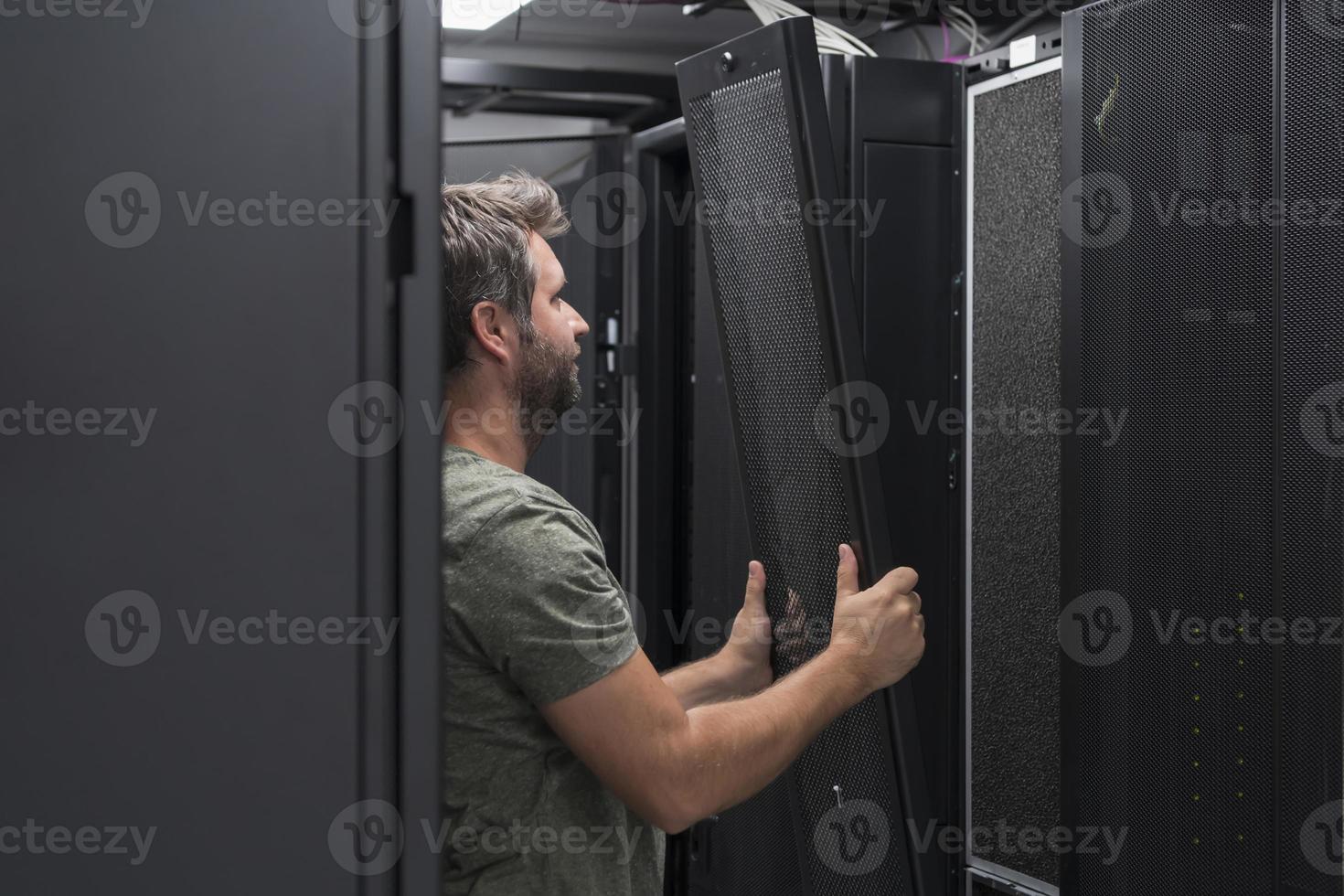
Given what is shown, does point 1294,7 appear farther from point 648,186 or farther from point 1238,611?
point 648,186

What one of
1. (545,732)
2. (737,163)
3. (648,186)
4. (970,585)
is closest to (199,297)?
(545,732)

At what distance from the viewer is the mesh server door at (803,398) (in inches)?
37.3

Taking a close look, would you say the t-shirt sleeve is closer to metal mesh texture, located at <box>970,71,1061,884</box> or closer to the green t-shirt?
the green t-shirt

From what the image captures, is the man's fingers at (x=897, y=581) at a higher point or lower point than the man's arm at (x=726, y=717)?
higher

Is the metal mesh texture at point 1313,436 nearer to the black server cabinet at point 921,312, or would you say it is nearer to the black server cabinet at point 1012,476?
the black server cabinet at point 1012,476

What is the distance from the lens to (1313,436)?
878 mm

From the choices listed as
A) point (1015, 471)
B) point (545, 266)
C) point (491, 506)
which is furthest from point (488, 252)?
point (1015, 471)

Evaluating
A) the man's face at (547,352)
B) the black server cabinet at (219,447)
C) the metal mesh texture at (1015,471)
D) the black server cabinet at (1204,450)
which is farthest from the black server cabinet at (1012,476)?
the black server cabinet at (219,447)

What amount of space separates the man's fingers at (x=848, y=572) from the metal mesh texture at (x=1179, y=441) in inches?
9.0

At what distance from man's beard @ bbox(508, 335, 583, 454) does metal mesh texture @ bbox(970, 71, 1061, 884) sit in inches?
20.4

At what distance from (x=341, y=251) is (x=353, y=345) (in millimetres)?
40

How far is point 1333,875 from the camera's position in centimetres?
87

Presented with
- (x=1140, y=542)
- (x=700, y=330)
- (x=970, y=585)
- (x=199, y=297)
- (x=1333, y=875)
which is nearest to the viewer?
(x=199, y=297)

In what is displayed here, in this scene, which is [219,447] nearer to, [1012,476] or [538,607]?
[538,607]
